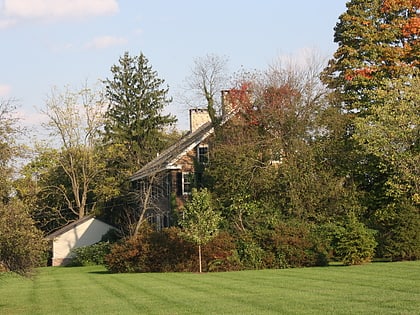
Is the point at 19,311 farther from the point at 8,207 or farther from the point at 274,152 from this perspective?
the point at 274,152

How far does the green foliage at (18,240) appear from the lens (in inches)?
708

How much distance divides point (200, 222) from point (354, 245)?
295 inches

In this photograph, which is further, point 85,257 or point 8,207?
point 85,257

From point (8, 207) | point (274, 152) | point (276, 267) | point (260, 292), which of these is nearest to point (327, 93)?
point (274, 152)

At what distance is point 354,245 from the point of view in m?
32.7

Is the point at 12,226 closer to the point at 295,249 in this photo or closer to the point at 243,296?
the point at 243,296

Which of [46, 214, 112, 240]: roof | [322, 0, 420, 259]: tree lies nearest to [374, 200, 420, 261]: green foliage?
[322, 0, 420, 259]: tree

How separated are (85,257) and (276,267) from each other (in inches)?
882

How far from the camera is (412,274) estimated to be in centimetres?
2370

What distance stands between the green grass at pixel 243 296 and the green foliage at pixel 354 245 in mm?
4227

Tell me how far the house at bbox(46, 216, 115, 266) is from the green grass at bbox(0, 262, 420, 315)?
2976cm

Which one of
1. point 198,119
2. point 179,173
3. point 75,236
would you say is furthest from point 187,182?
point 75,236

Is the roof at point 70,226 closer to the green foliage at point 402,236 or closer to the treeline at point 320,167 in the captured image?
the treeline at point 320,167

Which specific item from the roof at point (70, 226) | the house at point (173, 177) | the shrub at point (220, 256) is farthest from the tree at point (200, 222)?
the roof at point (70, 226)
